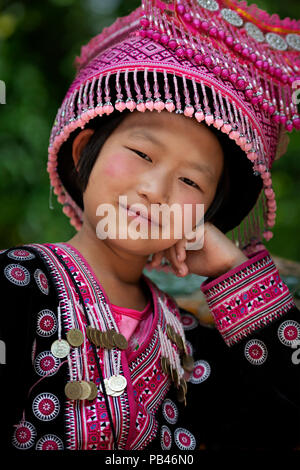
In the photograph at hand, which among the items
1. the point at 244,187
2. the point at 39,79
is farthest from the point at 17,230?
the point at 244,187

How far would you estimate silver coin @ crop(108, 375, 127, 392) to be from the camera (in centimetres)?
132

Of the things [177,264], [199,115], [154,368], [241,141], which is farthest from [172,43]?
[154,368]

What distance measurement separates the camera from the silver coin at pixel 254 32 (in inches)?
67.9

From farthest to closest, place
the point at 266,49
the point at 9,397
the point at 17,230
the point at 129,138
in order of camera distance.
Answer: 1. the point at 17,230
2. the point at 266,49
3. the point at 129,138
4. the point at 9,397

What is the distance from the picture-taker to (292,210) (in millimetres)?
3705

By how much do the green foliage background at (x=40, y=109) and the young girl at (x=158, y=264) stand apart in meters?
1.65

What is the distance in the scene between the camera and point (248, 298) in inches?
61.9

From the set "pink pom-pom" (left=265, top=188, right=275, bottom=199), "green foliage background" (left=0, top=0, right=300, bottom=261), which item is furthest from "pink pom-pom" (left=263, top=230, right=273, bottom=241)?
"green foliage background" (left=0, top=0, right=300, bottom=261)

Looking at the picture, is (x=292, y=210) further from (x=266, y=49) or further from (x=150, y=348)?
(x=150, y=348)

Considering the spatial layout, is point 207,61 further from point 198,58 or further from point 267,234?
point 267,234

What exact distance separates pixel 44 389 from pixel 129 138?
709mm

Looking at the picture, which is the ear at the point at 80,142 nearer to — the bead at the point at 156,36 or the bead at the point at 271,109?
the bead at the point at 156,36

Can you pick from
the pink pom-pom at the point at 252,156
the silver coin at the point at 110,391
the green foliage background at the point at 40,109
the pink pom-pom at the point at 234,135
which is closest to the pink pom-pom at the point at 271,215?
the pink pom-pom at the point at 252,156

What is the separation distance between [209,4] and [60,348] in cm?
114
